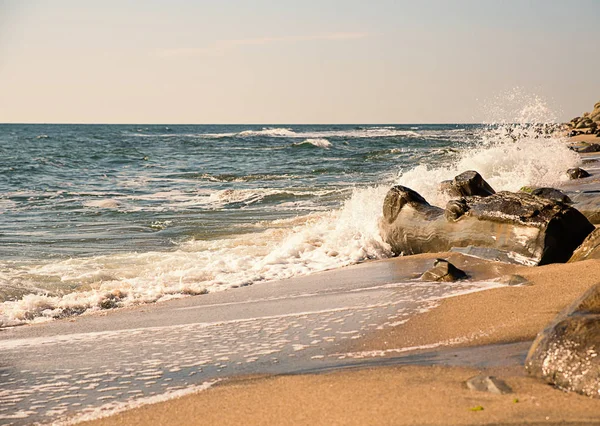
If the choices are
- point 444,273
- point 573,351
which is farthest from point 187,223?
point 573,351

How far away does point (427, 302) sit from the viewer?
5484 mm

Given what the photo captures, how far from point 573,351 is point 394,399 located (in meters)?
0.85

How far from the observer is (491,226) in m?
7.23

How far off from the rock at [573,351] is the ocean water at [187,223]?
4.20m

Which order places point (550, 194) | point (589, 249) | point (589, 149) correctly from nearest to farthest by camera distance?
point (589, 249) → point (550, 194) → point (589, 149)

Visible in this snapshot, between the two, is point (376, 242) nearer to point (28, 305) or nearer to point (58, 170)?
point (28, 305)

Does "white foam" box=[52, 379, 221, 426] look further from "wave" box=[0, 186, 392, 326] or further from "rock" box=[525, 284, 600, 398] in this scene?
"wave" box=[0, 186, 392, 326]

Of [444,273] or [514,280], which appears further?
[444,273]

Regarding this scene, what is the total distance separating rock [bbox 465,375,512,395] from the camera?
10.6 ft

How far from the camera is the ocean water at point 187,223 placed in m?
7.43

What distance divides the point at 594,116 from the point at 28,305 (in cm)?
4533

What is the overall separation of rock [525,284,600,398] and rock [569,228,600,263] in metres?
2.72

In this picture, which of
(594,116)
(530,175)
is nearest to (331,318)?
(530,175)

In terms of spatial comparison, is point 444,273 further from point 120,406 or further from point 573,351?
point 120,406
